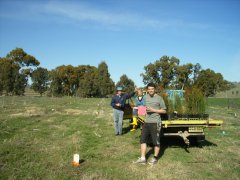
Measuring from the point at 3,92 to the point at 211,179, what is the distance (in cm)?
8028

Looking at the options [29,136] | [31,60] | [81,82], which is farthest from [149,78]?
[29,136]

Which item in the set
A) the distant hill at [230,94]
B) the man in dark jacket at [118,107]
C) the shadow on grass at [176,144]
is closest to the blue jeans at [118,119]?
the man in dark jacket at [118,107]

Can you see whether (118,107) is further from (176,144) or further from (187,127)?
(187,127)

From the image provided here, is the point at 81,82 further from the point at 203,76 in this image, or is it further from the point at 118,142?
the point at 118,142

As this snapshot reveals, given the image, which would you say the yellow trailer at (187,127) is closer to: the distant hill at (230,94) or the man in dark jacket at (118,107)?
the man in dark jacket at (118,107)

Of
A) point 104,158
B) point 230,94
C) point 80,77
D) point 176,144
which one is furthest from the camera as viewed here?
point 230,94

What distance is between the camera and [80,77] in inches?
4001

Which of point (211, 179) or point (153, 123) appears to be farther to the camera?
point (153, 123)

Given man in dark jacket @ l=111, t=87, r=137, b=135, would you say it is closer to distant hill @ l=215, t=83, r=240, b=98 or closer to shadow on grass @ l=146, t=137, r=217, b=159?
shadow on grass @ l=146, t=137, r=217, b=159

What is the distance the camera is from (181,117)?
8812 millimetres

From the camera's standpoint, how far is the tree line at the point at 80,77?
70.7 meters

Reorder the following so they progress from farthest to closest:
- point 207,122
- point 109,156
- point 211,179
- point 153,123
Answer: point 207,122, point 109,156, point 153,123, point 211,179

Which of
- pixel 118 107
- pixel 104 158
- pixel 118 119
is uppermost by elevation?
pixel 118 107

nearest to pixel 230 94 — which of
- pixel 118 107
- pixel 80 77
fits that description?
pixel 80 77
